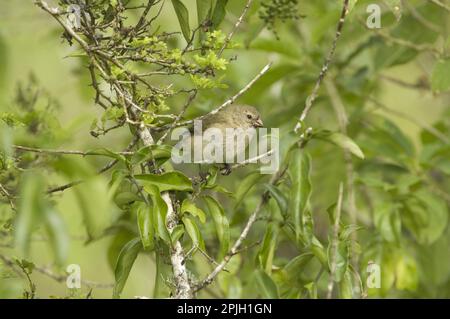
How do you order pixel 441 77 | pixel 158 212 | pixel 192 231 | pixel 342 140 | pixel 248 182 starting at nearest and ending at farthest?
pixel 158 212
pixel 192 231
pixel 342 140
pixel 248 182
pixel 441 77

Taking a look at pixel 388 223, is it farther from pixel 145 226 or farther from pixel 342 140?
pixel 145 226

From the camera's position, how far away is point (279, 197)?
3.37 metres

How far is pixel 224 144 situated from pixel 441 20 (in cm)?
180

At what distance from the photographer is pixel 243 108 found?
502 centimetres

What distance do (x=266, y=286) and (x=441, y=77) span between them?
1763 millimetres

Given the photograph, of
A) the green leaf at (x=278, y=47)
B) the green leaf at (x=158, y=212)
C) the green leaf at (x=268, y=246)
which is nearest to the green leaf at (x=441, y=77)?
the green leaf at (x=278, y=47)

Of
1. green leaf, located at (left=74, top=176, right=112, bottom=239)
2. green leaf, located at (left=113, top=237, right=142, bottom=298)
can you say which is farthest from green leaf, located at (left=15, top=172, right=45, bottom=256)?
green leaf, located at (left=113, top=237, right=142, bottom=298)

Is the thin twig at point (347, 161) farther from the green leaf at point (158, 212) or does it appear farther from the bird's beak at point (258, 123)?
the green leaf at point (158, 212)

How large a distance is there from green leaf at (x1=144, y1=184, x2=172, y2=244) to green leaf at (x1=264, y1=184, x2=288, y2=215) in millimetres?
600

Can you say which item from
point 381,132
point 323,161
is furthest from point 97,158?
point 381,132

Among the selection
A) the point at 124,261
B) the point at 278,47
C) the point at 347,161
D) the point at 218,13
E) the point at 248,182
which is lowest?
the point at 124,261

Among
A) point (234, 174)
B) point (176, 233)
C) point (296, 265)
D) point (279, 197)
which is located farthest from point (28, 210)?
point (234, 174)

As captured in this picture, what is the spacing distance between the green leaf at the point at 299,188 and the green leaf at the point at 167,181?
432 mm

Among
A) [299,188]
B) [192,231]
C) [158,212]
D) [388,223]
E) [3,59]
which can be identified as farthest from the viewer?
[388,223]
